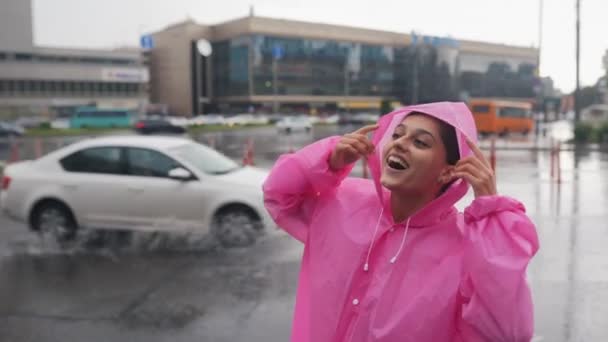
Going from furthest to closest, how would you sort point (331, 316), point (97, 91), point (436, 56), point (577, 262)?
1. point (97, 91)
2. point (436, 56)
3. point (577, 262)
4. point (331, 316)

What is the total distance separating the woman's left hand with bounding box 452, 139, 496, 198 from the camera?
5.62ft

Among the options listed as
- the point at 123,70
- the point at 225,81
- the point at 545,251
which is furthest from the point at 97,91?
the point at 545,251

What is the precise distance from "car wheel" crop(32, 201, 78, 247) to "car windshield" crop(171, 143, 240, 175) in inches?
68.8

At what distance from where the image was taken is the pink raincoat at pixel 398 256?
1633mm

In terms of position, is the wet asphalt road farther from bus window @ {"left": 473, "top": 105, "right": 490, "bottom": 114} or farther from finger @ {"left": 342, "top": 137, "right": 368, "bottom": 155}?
bus window @ {"left": 473, "top": 105, "right": 490, "bottom": 114}

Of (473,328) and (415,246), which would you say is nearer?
(473,328)

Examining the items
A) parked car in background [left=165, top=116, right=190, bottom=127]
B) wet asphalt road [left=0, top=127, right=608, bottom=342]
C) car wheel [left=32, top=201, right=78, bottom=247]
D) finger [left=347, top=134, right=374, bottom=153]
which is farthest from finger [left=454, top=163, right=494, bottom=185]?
parked car in background [left=165, top=116, right=190, bottom=127]

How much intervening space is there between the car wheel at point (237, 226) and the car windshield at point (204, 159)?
2.34 ft

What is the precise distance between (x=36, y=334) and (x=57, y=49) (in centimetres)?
8770

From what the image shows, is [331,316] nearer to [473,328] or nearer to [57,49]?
[473,328]

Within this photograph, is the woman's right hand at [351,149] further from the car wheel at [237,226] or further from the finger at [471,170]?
the car wheel at [237,226]

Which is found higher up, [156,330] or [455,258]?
[455,258]

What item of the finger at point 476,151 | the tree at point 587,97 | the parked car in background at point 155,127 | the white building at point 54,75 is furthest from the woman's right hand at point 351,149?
the tree at point 587,97

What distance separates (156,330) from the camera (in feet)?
16.5
